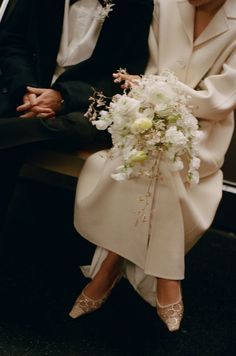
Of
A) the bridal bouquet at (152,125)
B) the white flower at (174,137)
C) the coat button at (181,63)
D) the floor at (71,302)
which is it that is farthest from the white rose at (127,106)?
the floor at (71,302)

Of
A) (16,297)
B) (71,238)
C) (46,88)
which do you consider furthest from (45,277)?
(46,88)

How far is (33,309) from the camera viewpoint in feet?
7.79

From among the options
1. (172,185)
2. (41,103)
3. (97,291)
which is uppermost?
(41,103)

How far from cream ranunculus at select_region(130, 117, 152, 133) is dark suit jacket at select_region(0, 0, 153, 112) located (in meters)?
0.64

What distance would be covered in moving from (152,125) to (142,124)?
3.7 inches

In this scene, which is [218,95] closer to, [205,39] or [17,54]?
[205,39]

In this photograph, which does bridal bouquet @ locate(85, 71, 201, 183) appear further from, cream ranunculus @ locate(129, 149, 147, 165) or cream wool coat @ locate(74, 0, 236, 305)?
cream wool coat @ locate(74, 0, 236, 305)

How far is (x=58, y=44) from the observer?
253 centimetres

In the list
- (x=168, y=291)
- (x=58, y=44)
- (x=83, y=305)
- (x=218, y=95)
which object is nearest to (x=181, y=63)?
(x=218, y=95)

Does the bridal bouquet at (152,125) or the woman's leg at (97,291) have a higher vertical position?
the bridal bouquet at (152,125)

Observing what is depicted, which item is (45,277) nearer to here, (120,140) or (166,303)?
(166,303)

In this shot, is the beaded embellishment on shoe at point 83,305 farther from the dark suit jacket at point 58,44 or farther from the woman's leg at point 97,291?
the dark suit jacket at point 58,44

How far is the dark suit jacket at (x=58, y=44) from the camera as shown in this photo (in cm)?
248

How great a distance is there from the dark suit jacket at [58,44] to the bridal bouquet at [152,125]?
1.76ft
